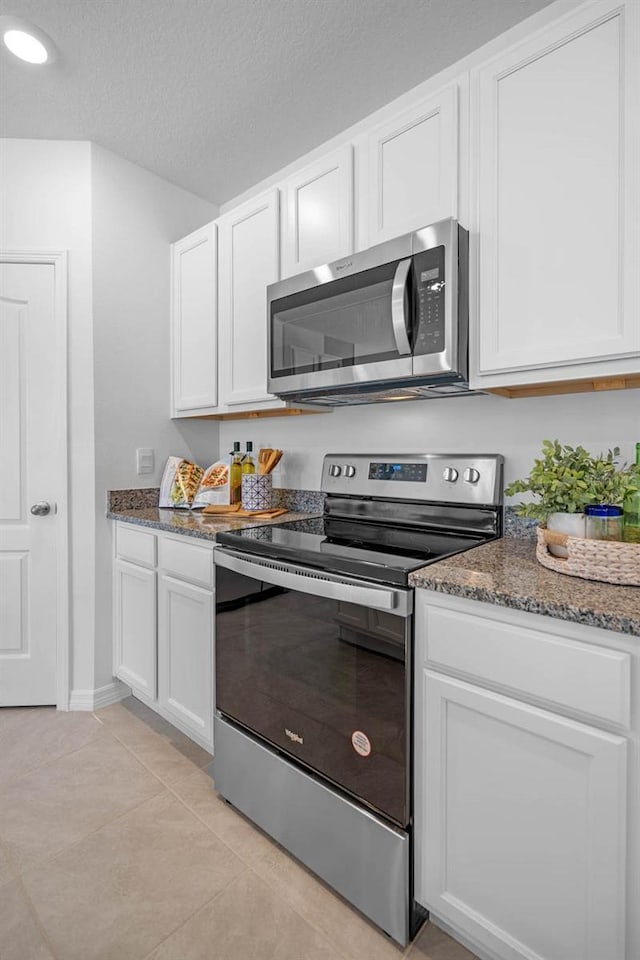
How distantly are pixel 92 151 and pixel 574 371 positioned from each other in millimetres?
2263

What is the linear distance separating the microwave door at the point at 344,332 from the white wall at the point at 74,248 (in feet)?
3.14

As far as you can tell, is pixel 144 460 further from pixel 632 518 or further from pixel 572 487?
pixel 632 518

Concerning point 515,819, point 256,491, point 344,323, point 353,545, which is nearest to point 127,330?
point 256,491

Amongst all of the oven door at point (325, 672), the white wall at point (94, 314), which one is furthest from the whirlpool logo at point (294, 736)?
the white wall at point (94, 314)

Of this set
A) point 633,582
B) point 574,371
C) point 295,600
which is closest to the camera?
point 633,582

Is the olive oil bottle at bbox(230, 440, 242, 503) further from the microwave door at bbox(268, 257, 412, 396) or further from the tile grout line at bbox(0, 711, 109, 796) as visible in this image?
the tile grout line at bbox(0, 711, 109, 796)

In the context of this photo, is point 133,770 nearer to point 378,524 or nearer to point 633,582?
point 378,524

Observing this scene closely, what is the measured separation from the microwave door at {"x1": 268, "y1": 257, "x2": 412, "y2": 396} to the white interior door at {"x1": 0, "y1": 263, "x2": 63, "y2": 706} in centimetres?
111

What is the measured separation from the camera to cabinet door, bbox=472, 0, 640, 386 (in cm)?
121

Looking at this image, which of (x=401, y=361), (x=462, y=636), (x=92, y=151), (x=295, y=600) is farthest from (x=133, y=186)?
(x=462, y=636)

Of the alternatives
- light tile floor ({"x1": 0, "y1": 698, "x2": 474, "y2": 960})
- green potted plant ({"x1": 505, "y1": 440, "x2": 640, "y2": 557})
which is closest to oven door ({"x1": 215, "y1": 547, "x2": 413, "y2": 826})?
light tile floor ({"x1": 0, "y1": 698, "x2": 474, "y2": 960})

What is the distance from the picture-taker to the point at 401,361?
1549mm

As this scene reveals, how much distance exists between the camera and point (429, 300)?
1.50 metres

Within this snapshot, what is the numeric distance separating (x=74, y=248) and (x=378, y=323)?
61.3 inches
